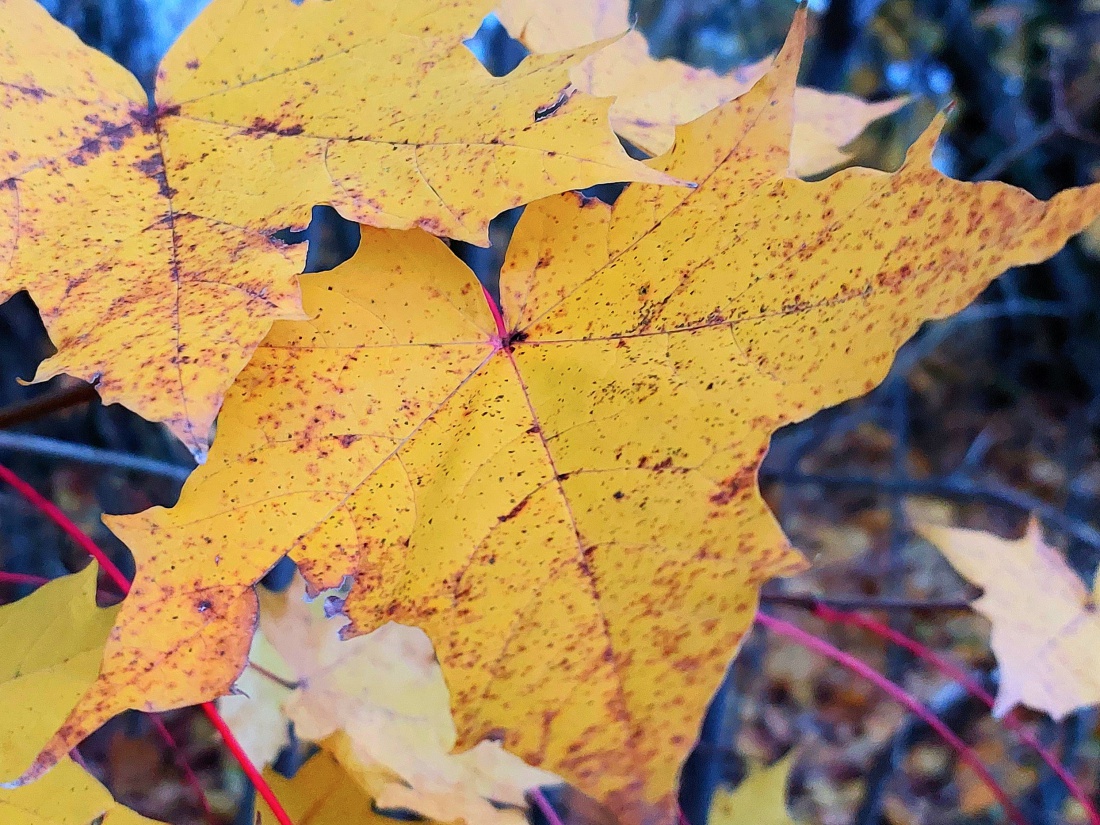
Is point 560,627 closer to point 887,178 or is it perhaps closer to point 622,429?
point 622,429

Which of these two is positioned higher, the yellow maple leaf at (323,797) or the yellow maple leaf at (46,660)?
the yellow maple leaf at (46,660)

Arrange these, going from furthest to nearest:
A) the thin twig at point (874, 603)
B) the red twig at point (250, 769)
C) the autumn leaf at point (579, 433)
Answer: the thin twig at point (874, 603) < the red twig at point (250, 769) < the autumn leaf at point (579, 433)

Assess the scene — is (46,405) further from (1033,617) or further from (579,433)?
(1033,617)

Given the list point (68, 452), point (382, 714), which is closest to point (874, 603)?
point (382, 714)

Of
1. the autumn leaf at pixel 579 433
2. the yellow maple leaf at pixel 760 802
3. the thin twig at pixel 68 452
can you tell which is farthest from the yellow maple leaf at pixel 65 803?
the yellow maple leaf at pixel 760 802

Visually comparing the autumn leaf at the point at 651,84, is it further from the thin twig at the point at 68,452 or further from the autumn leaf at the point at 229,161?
the thin twig at the point at 68,452

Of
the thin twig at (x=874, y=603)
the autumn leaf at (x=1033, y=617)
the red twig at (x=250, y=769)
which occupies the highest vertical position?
the red twig at (x=250, y=769)

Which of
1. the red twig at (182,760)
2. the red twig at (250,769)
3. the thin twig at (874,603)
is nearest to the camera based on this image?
the red twig at (250,769)

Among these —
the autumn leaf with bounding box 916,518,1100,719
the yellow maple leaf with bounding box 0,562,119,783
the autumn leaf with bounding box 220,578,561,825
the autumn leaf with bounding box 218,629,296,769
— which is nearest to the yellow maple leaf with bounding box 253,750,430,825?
the autumn leaf with bounding box 220,578,561,825

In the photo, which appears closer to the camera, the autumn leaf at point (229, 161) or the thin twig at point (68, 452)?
the autumn leaf at point (229, 161)
